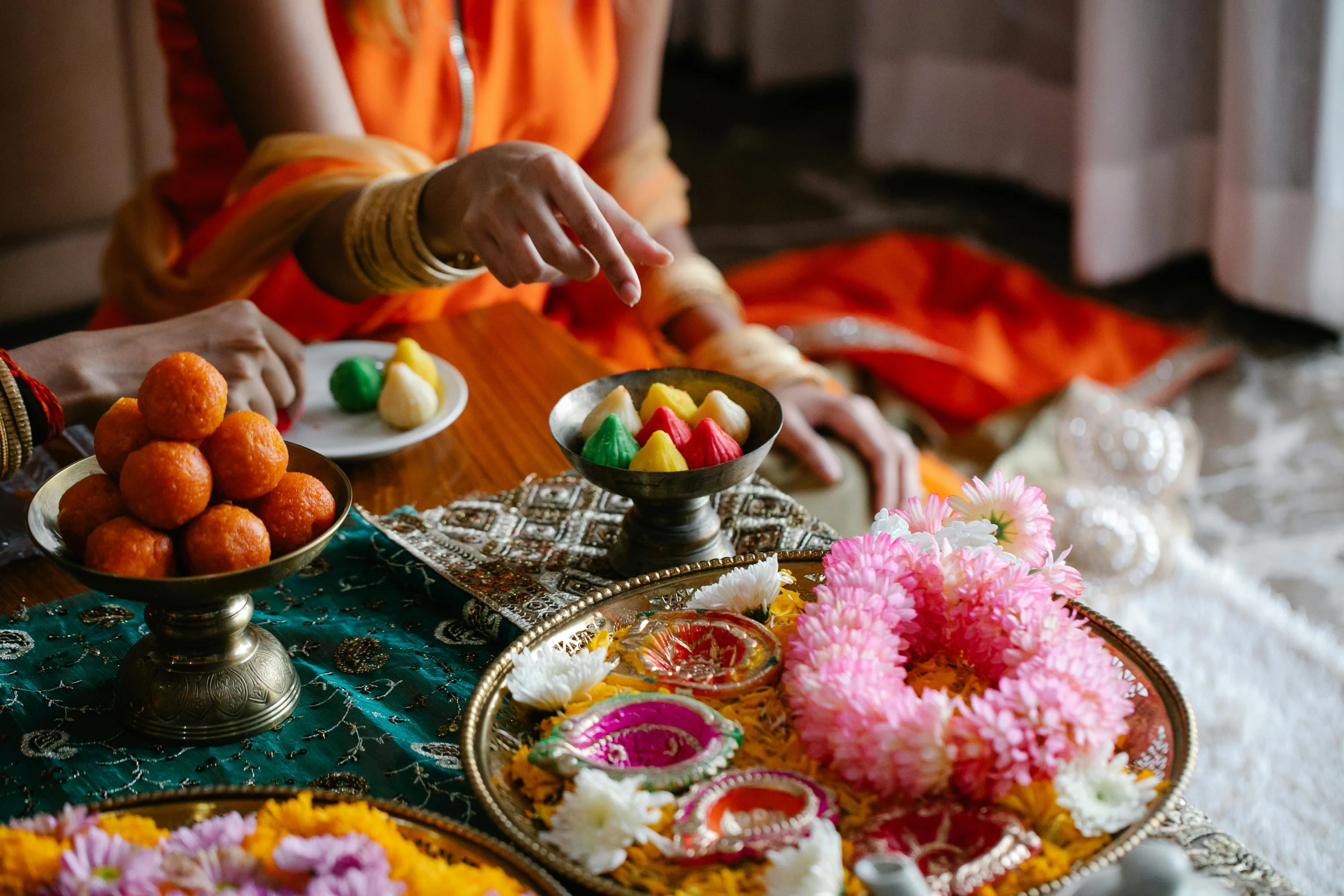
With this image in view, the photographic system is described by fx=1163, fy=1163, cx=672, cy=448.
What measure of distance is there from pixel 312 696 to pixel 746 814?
0.94ft

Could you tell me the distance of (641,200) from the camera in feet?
4.89

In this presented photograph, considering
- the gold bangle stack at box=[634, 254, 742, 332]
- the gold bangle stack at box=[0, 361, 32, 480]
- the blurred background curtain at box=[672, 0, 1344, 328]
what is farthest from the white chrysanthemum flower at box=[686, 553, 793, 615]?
the blurred background curtain at box=[672, 0, 1344, 328]

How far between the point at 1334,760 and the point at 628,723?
52.5 inches

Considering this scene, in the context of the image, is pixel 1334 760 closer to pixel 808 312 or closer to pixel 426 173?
pixel 808 312

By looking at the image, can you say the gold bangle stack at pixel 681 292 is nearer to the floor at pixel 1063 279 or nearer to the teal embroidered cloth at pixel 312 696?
the teal embroidered cloth at pixel 312 696

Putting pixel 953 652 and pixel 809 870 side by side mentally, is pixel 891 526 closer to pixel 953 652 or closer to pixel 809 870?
pixel 953 652

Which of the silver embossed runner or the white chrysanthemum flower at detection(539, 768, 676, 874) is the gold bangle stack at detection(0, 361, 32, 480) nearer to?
the silver embossed runner

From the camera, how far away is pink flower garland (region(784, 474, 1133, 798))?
0.49 m

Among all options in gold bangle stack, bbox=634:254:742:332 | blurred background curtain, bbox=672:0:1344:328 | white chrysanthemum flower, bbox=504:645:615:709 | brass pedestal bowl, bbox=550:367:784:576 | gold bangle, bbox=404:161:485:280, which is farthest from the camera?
blurred background curtain, bbox=672:0:1344:328

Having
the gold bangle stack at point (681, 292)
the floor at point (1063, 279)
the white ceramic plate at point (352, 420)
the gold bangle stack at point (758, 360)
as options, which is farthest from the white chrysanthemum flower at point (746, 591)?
the floor at point (1063, 279)

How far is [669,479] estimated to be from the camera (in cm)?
70

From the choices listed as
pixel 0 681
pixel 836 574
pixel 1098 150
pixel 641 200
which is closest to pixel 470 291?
pixel 641 200

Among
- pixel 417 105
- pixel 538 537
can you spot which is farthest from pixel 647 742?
pixel 417 105

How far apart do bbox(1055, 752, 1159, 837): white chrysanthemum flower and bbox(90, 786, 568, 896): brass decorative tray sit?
0.69 feet
